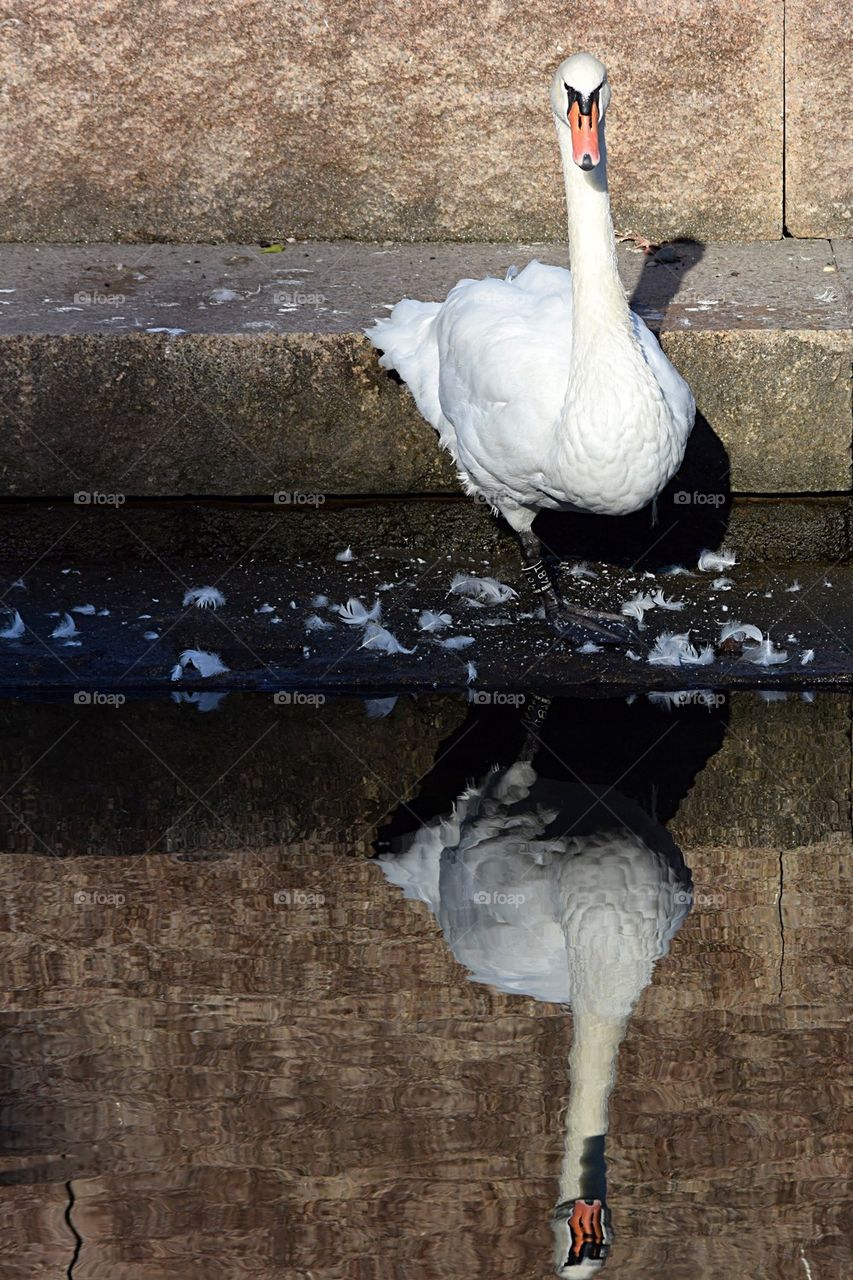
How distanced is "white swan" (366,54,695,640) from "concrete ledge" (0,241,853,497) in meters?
0.39

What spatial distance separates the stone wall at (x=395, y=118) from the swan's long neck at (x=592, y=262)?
188 centimetres

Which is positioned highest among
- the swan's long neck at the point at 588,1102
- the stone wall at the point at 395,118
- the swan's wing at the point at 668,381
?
the stone wall at the point at 395,118

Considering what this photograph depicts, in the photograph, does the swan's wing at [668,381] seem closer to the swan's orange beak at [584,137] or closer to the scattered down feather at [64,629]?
the swan's orange beak at [584,137]

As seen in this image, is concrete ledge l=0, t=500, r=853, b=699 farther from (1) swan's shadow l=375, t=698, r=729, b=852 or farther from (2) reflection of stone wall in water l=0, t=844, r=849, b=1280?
(2) reflection of stone wall in water l=0, t=844, r=849, b=1280

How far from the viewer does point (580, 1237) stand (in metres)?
2.42

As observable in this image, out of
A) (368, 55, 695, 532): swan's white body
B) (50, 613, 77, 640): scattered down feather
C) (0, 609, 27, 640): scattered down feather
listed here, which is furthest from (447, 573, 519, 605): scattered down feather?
(0, 609, 27, 640): scattered down feather

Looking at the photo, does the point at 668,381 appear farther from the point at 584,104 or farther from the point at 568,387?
the point at 584,104

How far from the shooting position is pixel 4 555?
547cm

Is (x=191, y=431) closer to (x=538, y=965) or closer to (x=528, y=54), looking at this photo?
(x=528, y=54)

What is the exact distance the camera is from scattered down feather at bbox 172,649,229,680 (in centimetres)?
476

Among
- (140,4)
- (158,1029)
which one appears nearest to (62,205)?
(140,4)

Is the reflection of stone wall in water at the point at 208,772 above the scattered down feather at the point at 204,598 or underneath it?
underneath

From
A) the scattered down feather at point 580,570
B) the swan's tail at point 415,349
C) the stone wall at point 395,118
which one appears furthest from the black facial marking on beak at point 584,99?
the stone wall at point 395,118

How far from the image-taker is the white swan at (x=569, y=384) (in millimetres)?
4391
